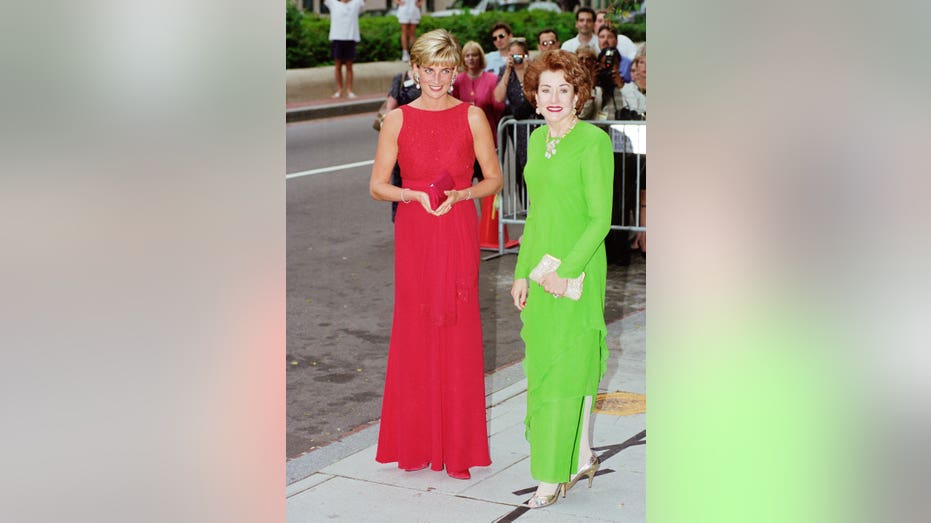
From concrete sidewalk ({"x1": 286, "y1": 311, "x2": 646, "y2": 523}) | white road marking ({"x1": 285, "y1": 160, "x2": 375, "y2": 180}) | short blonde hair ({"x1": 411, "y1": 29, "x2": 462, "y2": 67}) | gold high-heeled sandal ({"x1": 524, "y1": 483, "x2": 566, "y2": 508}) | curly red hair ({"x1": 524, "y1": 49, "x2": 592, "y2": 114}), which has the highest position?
short blonde hair ({"x1": 411, "y1": 29, "x2": 462, "y2": 67})

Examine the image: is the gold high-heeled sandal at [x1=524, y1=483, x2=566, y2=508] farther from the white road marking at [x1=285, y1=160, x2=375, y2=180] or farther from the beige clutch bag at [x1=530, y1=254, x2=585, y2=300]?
the white road marking at [x1=285, y1=160, x2=375, y2=180]

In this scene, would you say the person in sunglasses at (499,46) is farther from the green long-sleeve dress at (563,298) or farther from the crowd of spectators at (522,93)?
the green long-sleeve dress at (563,298)

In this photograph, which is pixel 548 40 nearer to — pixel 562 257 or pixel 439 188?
pixel 439 188

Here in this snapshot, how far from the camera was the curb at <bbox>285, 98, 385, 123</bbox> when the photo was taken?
23.2 meters

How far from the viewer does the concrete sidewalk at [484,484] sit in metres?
5.77

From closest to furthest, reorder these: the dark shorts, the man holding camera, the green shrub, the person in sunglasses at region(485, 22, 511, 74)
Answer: the man holding camera < the person in sunglasses at region(485, 22, 511, 74) < the dark shorts < the green shrub

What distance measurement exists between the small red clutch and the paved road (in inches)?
69.2

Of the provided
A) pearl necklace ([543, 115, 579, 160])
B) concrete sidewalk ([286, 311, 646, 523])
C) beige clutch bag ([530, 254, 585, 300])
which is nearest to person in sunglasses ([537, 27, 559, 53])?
concrete sidewalk ([286, 311, 646, 523])

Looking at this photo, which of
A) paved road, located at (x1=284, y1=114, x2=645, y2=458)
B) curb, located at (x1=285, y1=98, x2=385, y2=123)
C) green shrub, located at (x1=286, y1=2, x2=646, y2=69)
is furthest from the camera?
green shrub, located at (x1=286, y1=2, x2=646, y2=69)

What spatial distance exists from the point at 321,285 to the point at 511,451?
4.93m

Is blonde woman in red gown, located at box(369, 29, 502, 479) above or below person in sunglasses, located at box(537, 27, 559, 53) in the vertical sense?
below
